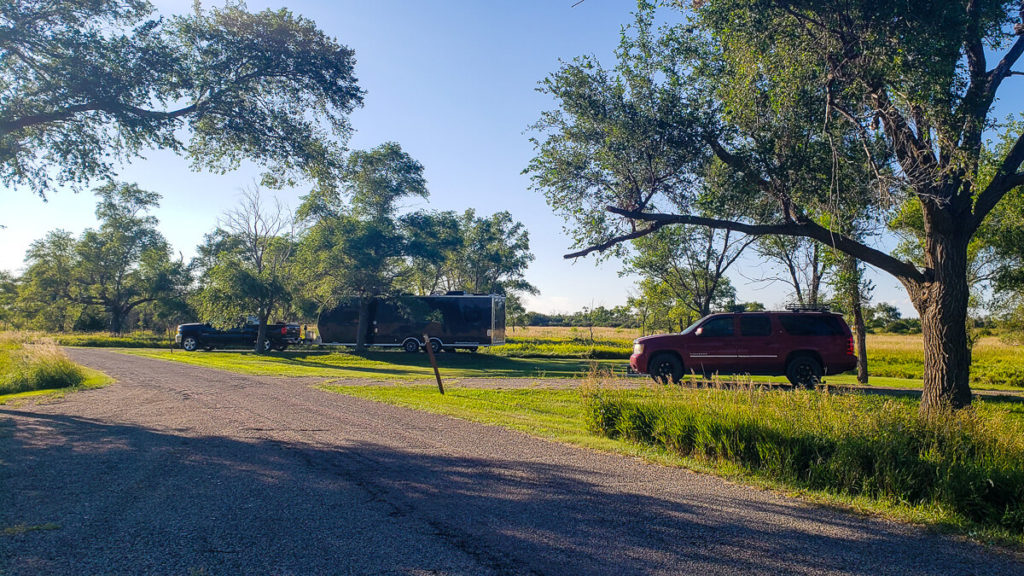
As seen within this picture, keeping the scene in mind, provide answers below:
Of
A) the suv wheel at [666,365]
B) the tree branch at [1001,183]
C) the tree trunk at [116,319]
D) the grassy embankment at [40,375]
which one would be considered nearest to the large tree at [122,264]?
the tree trunk at [116,319]

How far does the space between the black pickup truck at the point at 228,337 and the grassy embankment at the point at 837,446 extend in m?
26.8

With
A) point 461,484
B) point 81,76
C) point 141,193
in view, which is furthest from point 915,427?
point 141,193

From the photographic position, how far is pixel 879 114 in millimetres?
9258

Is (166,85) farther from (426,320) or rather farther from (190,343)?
(190,343)

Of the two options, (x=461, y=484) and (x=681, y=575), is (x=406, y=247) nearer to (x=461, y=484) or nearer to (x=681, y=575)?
(x=461, y=484)

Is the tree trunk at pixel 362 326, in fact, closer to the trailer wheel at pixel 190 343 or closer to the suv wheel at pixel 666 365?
the trailer wheel at pixel 190 343

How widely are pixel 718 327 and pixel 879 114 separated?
23.0 feet

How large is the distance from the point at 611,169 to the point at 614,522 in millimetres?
7557

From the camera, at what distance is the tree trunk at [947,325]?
29.2 ft

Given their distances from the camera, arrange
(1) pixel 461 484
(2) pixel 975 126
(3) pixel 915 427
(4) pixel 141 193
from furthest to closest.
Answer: (4) pixel 141 193 → (2) pixel 975 126 → (3) pixel 915 427 → (1) pixel 461 484

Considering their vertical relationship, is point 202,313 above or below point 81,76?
below

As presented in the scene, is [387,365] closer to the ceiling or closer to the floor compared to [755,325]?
closer to the floor

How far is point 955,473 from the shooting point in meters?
5.17

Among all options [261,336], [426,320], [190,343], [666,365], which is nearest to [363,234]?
[426,320]
